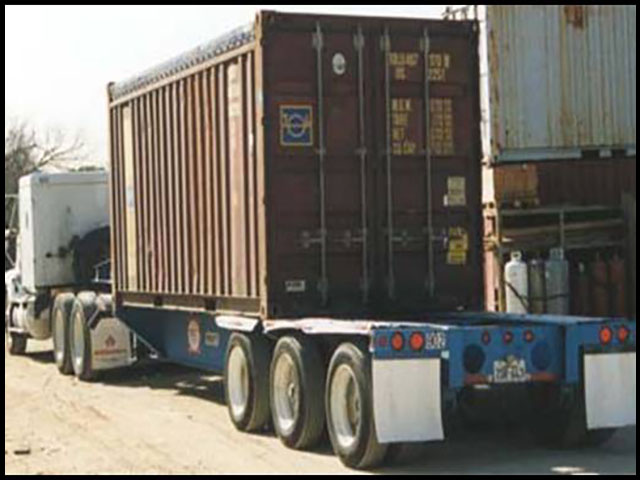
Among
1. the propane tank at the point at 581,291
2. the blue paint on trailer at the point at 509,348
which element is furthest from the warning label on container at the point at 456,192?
the propane tank at the point at 581,291

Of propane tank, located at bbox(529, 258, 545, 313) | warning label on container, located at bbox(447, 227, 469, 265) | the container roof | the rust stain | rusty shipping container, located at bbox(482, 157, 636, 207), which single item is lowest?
propane tank, located at bbox(529, 258, 545, 313)

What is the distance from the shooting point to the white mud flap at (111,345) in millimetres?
15953

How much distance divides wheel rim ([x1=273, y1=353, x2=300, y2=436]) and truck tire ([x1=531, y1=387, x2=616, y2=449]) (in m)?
1.96

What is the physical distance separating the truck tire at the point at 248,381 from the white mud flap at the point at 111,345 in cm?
467

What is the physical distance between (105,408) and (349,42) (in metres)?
4.85

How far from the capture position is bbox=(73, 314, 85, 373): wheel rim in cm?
1631

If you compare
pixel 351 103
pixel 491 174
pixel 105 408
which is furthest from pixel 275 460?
pixel 491 174

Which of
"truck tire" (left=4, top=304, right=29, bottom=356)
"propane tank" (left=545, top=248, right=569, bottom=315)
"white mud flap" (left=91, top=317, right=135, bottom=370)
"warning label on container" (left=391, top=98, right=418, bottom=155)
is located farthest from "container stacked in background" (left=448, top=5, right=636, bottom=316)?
"truck tire" (left=4, top=304, right=29, bottom=356)

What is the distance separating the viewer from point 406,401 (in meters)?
8.97

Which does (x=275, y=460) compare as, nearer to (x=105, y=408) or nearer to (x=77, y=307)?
(x=105, y=408)

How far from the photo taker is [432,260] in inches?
455

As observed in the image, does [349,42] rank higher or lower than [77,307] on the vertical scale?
higher

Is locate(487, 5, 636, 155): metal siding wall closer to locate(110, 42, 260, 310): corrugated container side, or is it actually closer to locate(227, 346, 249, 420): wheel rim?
locate(110, 42, 260, 310): corrugated container side

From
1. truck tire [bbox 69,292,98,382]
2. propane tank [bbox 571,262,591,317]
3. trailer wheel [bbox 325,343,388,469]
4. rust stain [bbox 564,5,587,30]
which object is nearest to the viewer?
trailer wheel [bbox 325,343,388,469]
